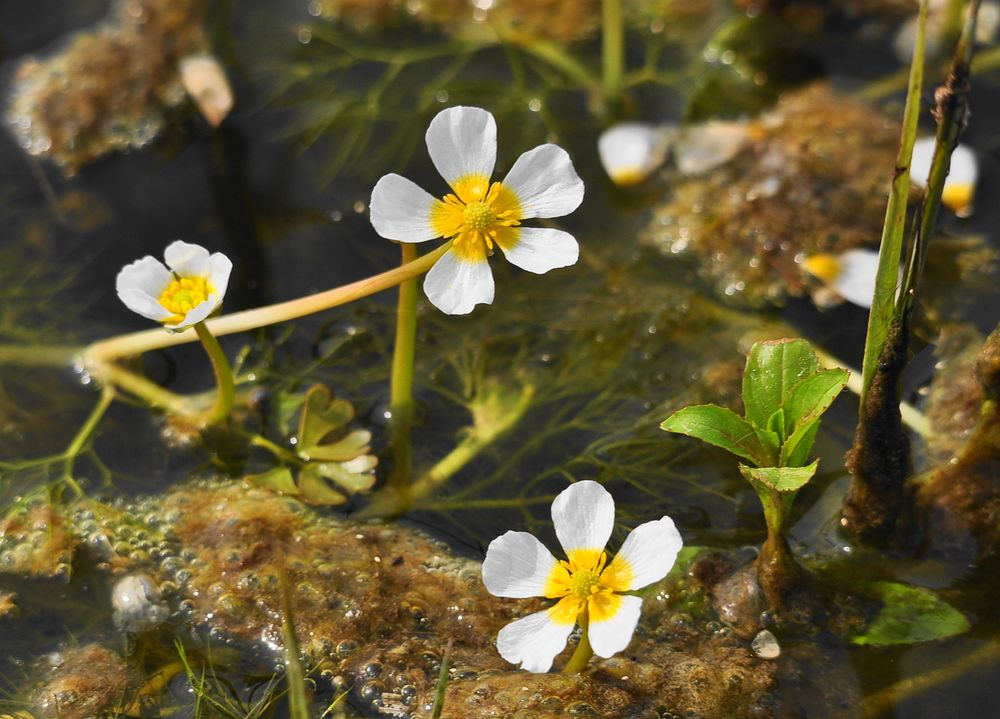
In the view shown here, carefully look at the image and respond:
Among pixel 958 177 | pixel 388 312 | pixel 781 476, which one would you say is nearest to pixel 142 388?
pixel 388 312

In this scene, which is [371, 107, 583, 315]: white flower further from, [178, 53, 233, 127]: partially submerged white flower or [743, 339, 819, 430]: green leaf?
[178, 53, 233, 127]: partially submerged white flower

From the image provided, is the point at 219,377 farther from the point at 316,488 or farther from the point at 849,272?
the point at 849,272

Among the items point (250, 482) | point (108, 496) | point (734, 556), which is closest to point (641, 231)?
point (734, 556)

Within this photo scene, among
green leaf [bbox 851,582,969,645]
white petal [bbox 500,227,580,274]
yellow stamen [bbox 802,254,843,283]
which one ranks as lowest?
green leaf [bbox 851,582,969,645]

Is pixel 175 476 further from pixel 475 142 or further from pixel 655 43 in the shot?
pixel 655 43

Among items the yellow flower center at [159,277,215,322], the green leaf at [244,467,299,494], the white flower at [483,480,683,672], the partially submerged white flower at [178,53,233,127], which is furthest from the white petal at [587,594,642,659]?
the partially submerged white flower at [178,53,233,127]

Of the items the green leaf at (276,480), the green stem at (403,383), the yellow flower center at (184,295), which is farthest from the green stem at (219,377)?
the green stem at (403,383)
